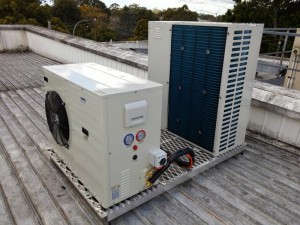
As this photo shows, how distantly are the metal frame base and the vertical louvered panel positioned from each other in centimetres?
12

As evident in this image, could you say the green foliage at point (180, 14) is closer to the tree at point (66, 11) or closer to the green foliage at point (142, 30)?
the green foliage at point (142, 30)

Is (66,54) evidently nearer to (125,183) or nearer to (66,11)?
(125,183)

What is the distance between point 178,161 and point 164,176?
193 mm

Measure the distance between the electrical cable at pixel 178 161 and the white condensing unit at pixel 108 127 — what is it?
8 cm

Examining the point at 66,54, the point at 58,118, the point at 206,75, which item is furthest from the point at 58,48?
the point at 206,75

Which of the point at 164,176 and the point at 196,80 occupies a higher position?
the point at 196,80

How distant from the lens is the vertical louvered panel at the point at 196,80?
2145 mm

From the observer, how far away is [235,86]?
2.22 metres

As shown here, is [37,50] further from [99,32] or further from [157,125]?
[99,32]

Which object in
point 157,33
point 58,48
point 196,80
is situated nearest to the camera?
point 196,80

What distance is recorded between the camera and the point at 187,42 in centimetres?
235

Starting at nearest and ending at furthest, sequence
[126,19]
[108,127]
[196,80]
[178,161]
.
Answer: 1. [108,127]
2. [178,161]
3. [196,80]
4. [126,19]

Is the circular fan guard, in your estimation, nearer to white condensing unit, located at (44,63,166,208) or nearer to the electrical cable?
white condensing unit, located at (44,63,166,208)

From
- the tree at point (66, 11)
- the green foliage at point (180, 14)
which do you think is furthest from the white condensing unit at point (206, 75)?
the green foliage at point (180, 14)
